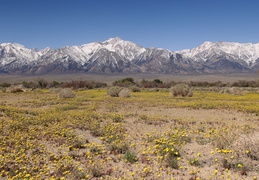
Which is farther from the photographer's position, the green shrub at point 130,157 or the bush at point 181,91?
the bush at point 181,91

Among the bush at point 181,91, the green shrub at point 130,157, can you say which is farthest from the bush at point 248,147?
the bush at point 181,91

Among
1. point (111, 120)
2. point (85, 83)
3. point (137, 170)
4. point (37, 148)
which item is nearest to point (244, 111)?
point (111, 120)

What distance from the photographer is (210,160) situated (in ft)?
21.3

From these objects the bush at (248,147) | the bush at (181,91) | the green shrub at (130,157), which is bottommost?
the bush at (181,91)

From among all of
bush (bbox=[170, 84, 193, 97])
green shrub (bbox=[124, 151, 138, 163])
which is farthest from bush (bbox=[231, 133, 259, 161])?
bush (bbox=[170, 84, 193, 97])

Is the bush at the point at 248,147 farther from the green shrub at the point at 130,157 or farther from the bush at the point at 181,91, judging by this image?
the bush at the point at 181,91

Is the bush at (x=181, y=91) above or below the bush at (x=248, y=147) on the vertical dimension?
below

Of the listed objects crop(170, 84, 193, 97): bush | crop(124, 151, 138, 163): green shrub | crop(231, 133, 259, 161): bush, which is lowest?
crop(170, 84, 193, 97): bush

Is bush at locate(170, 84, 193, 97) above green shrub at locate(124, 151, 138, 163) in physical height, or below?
below

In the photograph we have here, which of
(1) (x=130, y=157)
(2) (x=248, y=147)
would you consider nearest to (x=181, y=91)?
(2) (x=248, y=147)

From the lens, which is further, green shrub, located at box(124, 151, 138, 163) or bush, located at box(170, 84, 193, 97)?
bush, located at box(170, 84, 193, 97)

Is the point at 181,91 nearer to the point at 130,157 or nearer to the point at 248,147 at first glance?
the point at 248,147

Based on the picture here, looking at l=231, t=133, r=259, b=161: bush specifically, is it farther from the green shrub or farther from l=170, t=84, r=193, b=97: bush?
l=170, t=84, r=193, b=97: bush

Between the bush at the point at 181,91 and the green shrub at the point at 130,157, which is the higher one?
the green shrub at the point at 130,157
